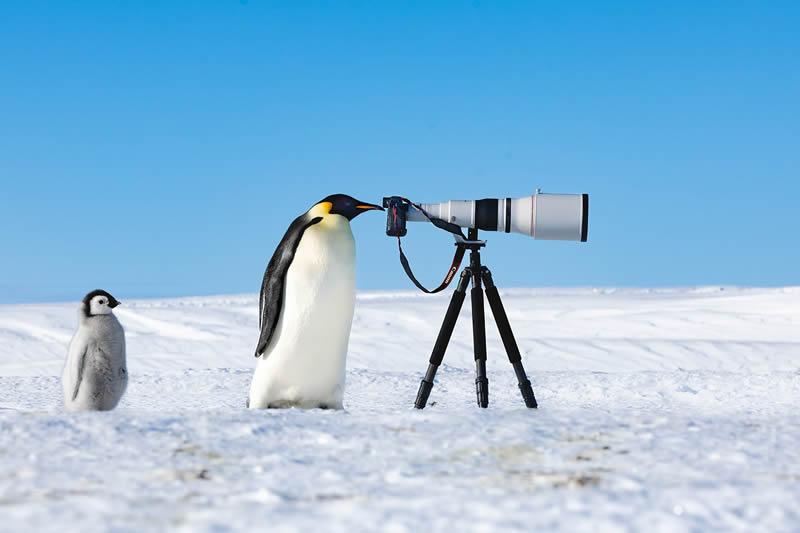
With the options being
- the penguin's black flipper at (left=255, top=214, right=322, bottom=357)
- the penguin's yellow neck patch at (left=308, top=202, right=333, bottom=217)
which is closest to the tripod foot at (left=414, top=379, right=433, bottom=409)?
the penguin's black flipper at (left=255, top=214, right=322, bottom=357)

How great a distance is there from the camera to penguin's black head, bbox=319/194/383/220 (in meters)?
0.17

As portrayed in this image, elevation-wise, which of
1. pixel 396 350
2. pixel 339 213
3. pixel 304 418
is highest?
pixel 339 213

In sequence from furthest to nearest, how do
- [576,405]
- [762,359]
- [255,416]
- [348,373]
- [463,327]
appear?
1. [463,327]
2. [762,359]
3. [348,373]
4. [576,405]
5. [255,416]

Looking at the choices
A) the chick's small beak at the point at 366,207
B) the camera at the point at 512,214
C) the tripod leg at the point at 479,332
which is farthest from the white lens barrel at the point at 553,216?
the chick's small beak at the point at 366,207

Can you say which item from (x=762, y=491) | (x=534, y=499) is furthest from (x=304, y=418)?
(x=762, y=491)

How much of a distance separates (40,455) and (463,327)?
778 cm

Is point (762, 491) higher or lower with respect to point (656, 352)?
higher

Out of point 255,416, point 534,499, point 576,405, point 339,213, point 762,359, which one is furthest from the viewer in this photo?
point 762,359

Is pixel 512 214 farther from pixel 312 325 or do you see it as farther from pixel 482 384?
pixel 312 325

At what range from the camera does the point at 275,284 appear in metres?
3.47

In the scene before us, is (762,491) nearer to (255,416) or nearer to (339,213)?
(255,416)

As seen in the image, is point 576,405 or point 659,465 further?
point 576,405

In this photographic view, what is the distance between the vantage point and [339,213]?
3646 mm

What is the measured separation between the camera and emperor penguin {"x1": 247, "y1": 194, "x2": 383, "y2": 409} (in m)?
3.45
